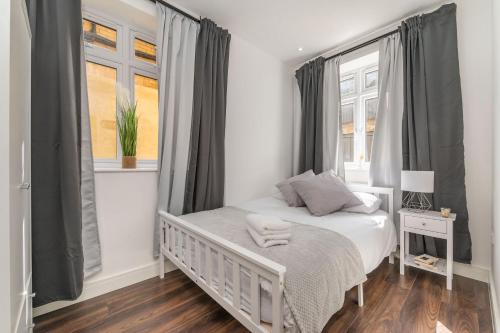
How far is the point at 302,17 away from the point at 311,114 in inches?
47.3

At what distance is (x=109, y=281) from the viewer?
184 centimetres

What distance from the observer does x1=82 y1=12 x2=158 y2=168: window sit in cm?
197

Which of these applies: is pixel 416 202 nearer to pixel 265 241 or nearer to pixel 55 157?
pixel 265 241

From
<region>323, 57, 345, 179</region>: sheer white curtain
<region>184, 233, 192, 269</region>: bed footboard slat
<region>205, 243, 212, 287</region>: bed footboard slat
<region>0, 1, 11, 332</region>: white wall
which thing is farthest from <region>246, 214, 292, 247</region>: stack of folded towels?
<region>323, 57, 345, 179</region>: sheer white curtain

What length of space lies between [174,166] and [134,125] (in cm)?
51

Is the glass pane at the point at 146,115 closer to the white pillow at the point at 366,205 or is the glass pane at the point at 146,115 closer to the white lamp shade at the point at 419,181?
the white pillow at the point at 366,205

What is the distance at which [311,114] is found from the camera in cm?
313

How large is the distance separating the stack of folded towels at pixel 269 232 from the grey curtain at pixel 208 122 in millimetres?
1033

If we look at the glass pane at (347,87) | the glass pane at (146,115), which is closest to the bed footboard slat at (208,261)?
the glass pane at (146,115)

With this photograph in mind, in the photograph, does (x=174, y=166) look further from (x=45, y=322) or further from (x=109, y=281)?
(x=45, y=322)

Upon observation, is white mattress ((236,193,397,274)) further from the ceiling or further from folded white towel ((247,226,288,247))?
the ceiling

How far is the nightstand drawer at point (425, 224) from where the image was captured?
73.9 inches

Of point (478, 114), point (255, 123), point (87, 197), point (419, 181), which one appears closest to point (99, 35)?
point (87, 197)

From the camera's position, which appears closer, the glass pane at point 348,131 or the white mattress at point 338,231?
the white mattress at point 338,231
